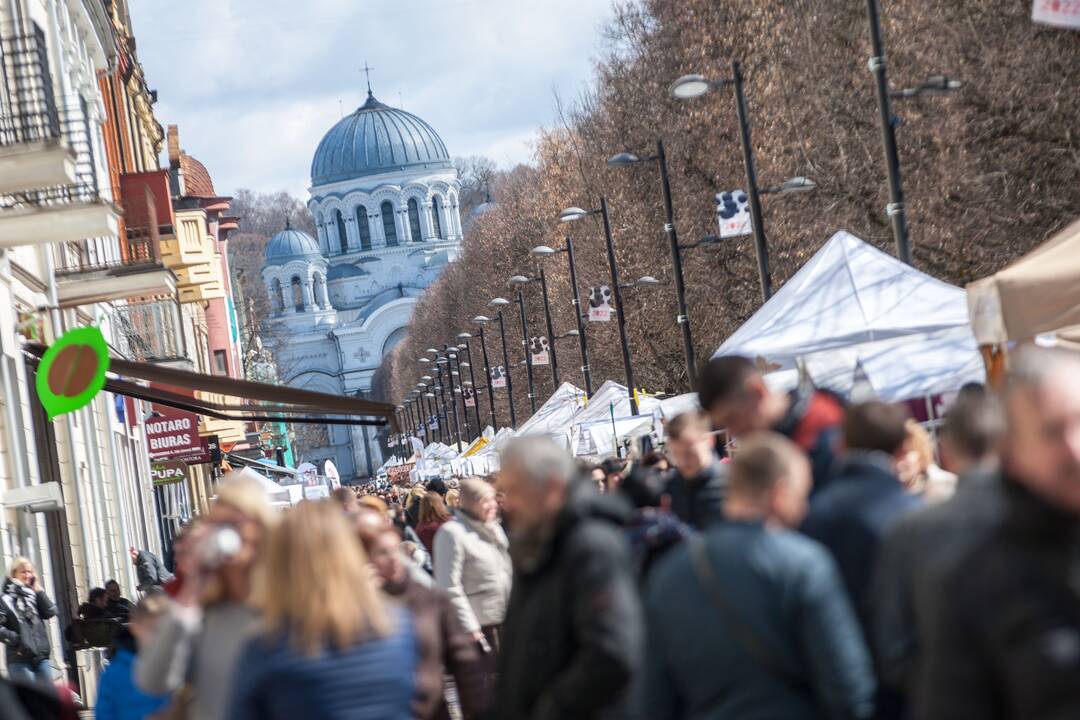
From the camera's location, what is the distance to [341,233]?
181750 mm

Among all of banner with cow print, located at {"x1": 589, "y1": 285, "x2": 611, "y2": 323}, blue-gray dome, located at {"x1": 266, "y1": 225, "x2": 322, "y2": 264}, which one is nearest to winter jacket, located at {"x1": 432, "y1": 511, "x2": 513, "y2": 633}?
banner with cow print, located at {"x1": 589, "y1": 285, "x2": 611, "y2": 323}

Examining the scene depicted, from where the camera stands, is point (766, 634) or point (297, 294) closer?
point (766, 634)

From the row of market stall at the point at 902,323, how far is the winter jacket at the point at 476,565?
2.99 meters

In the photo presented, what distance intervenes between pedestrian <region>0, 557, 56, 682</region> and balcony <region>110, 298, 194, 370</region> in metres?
17.0

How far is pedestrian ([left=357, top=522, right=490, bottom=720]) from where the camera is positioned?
5855 millimetres

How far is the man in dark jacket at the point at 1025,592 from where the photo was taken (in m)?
3.34

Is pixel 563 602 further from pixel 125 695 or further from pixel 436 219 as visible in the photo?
pixel 436 219

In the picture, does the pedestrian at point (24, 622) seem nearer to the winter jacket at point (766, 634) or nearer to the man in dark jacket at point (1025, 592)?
the winter jacket at point (766, 634)

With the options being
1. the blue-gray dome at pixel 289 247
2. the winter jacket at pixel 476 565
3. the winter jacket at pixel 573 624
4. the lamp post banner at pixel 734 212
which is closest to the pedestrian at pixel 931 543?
the winter jacket at pixel 573 624

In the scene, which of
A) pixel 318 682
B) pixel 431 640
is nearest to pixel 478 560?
pixel 431 640

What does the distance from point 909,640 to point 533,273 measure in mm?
62168

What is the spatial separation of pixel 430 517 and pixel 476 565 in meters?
3.87

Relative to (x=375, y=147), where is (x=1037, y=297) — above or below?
below

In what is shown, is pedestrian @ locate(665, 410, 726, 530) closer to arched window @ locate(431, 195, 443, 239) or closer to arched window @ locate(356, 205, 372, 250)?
arched window @ locate(431, 195, 443, 239)
